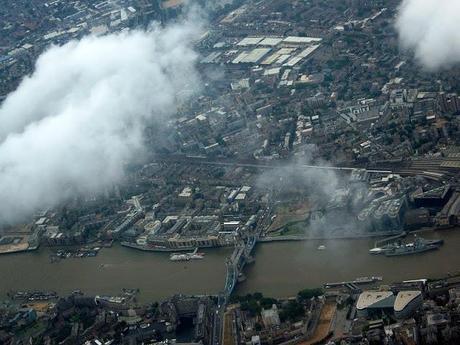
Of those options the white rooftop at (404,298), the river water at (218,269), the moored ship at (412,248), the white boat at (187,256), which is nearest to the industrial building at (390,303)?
the white rooftop at (404,298)

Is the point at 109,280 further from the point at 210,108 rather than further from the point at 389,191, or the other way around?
the point at 210,108

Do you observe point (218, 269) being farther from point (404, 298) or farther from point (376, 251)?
point (404, 298)

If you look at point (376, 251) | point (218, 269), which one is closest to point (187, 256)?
point (218, 269)

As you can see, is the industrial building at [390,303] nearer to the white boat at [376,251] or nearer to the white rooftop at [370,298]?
the white rooftop at [370,298]

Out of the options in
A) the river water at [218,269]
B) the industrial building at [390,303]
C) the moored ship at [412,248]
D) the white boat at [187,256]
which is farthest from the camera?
the white boat at [187,256]

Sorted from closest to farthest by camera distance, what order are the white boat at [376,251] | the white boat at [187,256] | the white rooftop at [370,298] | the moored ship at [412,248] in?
the white rooftop at [370,298]
the moored ship at [412,248]
the white boat at [376,251]
the white boat at [187,256]

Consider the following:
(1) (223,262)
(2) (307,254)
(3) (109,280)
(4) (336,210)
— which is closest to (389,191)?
(4) (336,210)

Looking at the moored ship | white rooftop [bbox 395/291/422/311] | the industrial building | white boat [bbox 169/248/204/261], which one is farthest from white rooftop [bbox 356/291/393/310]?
white boat [bbox 169/248/204/261]

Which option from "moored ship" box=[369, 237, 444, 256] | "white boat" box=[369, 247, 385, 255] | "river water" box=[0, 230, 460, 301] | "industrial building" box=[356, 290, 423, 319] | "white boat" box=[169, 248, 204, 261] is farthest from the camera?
"white boat" box=[169, 248, 204, 261]

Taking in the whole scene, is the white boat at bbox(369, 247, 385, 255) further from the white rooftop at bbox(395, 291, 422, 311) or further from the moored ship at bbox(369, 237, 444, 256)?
the white rooftop at bbox(395, 291, 422, 311)
